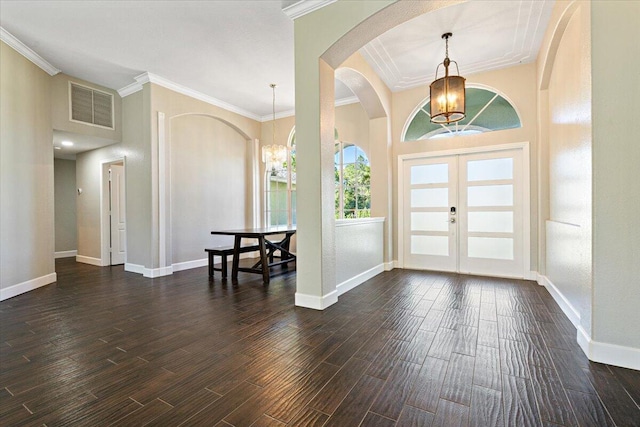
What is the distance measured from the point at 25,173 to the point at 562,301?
22.5ft

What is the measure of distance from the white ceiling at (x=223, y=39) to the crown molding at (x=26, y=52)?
72 millimetres

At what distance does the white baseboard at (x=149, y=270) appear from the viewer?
4883mm

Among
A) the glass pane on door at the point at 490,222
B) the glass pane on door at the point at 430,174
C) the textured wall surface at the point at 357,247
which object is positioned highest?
the glass pane on door at the point at 430,174

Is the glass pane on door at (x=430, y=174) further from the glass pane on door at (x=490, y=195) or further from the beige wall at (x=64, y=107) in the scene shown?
the beige wall at (x=64, y=107)

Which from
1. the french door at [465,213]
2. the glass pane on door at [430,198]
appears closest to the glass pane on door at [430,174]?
the french door at [465,213]

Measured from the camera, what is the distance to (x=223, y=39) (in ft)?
12.4

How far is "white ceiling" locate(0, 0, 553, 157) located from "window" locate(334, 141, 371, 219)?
1500 mm

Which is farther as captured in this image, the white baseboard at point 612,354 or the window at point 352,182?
the window at point 352,182

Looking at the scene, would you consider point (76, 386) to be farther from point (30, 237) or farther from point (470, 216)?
point (470, 216)

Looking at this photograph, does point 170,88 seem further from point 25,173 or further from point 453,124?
point 453,124

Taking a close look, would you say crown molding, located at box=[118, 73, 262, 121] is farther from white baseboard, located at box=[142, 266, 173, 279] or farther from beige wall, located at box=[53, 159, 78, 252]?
beige wall, located at box=[53, 159, 78, 252]

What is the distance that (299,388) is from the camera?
1727 mm

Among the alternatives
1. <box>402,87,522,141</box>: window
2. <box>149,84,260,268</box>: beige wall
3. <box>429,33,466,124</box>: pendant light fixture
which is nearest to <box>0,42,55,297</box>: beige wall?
<box>149,84,260,268</box>: beige wall

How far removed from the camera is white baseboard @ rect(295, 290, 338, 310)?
3.13 m
